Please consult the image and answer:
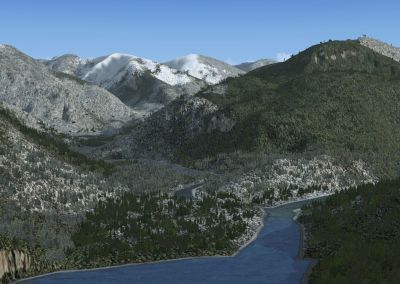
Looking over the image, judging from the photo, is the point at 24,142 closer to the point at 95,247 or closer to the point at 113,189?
the point at 113,189

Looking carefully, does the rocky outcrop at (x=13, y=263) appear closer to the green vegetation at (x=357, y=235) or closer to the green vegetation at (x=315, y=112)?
the green vegetation at (x=357, y=235)

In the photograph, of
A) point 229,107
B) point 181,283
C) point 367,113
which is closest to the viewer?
point 181,283

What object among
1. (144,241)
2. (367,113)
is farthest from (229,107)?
(144,241)

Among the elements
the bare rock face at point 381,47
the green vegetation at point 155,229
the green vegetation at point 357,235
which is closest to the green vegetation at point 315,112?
the bare rock face at point 381,47

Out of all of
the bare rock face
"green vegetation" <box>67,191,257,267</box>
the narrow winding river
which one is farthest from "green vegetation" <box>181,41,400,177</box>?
the narrow winding river

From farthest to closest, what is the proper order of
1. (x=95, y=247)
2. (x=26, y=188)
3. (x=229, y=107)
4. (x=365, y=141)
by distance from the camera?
(x=229, y=107)
(x=365, y=141)
(x=26, y=188)
(x=95, y=247)

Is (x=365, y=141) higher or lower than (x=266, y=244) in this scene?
higher

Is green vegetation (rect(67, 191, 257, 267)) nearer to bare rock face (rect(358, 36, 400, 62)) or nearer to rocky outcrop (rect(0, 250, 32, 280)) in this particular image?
rocky outcrop (rect(0, 250, 32, 280))
